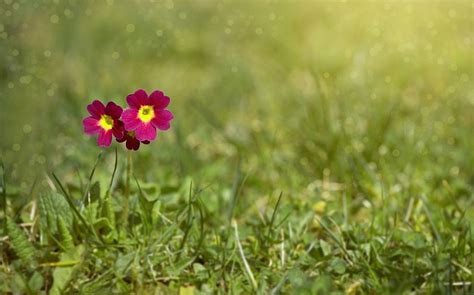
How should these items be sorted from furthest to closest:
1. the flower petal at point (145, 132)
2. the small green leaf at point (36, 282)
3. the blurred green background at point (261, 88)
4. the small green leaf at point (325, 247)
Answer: the blurred green background at point (261, 88) < the small green leaf at point (325, 247) < the small green leaf at point (36, 282) < the flower petal at point (145, 132)

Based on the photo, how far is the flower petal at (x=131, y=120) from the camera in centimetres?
158

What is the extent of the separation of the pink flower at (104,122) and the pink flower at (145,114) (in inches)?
1.0

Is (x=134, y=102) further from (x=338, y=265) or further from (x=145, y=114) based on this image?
(x=338, y=265)

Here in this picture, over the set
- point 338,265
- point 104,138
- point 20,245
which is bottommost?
point 338,265

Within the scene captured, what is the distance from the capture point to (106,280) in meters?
1.73

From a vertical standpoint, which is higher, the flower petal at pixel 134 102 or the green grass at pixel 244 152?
the flower petal at pixel 134 102

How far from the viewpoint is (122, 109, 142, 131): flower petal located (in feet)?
5.20

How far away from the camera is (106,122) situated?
5.39 feet

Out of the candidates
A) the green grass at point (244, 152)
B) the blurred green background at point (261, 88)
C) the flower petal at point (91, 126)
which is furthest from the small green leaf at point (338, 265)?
the flower petal at point (91, 126)

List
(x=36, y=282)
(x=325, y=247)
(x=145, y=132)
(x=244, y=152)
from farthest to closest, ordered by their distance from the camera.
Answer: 1. (x=244, y=152)
2. (x=325, y=247)
3. (x=36, y=282)
4. (x=145, y=132)

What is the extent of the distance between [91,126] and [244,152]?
3.78 feet

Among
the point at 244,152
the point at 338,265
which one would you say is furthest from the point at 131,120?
the point at 244,152

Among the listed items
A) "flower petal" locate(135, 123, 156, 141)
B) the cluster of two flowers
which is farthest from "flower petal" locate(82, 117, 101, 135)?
"flower petal" locate(135, 123, 156, 141)

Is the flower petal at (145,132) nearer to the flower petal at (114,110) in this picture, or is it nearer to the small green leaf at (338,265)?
the flower petal at (114,110)
